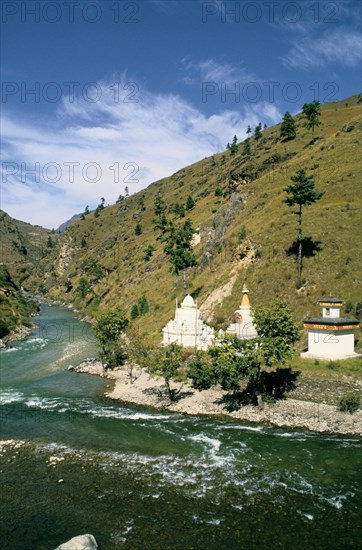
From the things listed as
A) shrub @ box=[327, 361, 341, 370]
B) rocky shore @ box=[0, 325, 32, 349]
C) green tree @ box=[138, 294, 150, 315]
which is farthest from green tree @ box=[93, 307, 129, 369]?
green tree @ box=[138, 294, 150, 315]

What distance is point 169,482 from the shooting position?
89.9 feet

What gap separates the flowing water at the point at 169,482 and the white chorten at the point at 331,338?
15.1 meters

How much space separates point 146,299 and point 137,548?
78662 millimetres

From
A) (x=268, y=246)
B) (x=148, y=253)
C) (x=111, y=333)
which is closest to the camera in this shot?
(x=111, y=333)

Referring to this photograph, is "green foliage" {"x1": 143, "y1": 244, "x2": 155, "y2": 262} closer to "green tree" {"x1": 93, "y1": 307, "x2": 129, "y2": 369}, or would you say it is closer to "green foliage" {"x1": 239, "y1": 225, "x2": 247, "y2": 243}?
"green foliage" {"x1": 239, "y1": 225, "x2": 247, "y2": 243}

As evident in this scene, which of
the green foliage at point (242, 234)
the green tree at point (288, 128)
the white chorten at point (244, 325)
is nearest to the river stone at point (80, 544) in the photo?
the white chorten at point (244, 325)

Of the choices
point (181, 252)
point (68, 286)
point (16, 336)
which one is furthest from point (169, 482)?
point (68, 286)

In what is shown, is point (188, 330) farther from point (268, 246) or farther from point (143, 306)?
point (143, 306)

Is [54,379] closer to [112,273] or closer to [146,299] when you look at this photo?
[146,299]

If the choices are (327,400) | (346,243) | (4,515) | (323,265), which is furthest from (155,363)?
(346,243)

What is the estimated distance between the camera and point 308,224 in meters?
76.3

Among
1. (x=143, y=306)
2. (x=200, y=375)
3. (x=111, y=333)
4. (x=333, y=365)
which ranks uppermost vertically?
(x=143, y=306)

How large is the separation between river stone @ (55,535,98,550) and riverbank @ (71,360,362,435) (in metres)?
20.0

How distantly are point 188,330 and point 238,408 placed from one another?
72.0 ft
